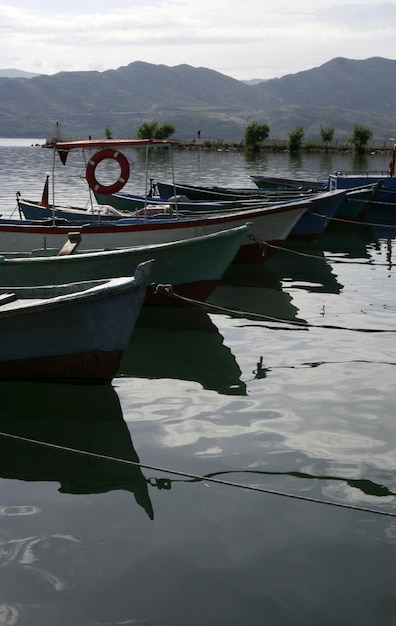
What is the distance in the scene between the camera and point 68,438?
8.05 meters

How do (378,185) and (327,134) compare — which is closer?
(378,185)

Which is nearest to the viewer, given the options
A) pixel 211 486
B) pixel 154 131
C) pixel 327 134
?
pixel 211 486

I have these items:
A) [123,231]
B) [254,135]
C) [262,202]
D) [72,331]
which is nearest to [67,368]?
[72,331]

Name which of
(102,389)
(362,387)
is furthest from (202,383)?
(362,387)

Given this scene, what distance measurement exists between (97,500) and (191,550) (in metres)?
1.22

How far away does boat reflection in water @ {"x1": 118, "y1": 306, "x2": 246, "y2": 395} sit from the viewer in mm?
10133

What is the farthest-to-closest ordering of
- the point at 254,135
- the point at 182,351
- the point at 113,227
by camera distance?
1. the point at 254,135
2. the point at 113,227
3. the point at 182,351

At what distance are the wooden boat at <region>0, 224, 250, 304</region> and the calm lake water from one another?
39.6 inches

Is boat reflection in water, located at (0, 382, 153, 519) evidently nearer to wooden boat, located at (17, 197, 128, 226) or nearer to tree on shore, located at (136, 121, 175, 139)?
wooden boat, located at (17, 197, 128, 226)

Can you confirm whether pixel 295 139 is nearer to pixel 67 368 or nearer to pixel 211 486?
pixel 67 368

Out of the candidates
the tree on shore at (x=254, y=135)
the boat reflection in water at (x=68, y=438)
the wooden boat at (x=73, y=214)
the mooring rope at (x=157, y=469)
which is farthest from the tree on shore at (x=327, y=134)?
the mooring rope at (x=157, y=469)

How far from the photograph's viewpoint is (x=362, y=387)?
9484mm

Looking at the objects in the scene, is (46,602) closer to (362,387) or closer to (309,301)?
(362,387)

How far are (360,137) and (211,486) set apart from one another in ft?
266
